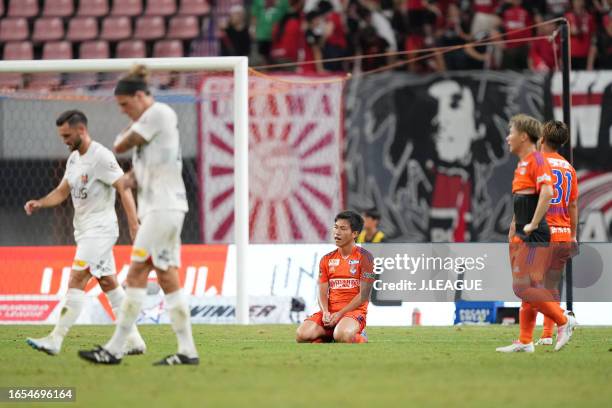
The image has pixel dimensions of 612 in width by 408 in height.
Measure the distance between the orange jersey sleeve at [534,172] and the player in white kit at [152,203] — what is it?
2.93 meters

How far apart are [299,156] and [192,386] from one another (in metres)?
11.6

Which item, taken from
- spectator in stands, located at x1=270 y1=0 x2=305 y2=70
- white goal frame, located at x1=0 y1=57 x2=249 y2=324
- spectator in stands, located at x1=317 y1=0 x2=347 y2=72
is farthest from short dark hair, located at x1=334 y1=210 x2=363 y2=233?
spectator in stands, located at x1=270 y1=0 x2=305 y2=70

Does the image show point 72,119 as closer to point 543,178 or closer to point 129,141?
point 129,141

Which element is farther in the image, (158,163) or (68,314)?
(68,314)

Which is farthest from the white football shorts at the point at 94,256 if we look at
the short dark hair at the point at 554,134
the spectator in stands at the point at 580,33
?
the spectator in stands at the point at 580,33

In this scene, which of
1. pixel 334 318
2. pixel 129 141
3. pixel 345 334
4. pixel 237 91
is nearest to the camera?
pixel 129 141

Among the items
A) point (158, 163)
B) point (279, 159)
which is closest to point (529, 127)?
point (158, 163)

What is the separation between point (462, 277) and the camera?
1257cm

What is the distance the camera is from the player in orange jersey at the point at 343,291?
35.0ft

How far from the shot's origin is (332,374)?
7781 mm

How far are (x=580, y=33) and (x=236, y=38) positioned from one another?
5.76m

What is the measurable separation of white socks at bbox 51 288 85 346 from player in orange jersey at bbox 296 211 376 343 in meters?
2.46

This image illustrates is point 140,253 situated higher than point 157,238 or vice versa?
point 157,238

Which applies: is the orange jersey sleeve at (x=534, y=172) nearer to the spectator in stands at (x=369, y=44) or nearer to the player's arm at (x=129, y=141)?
the player's arm at (x=129, y=141)
